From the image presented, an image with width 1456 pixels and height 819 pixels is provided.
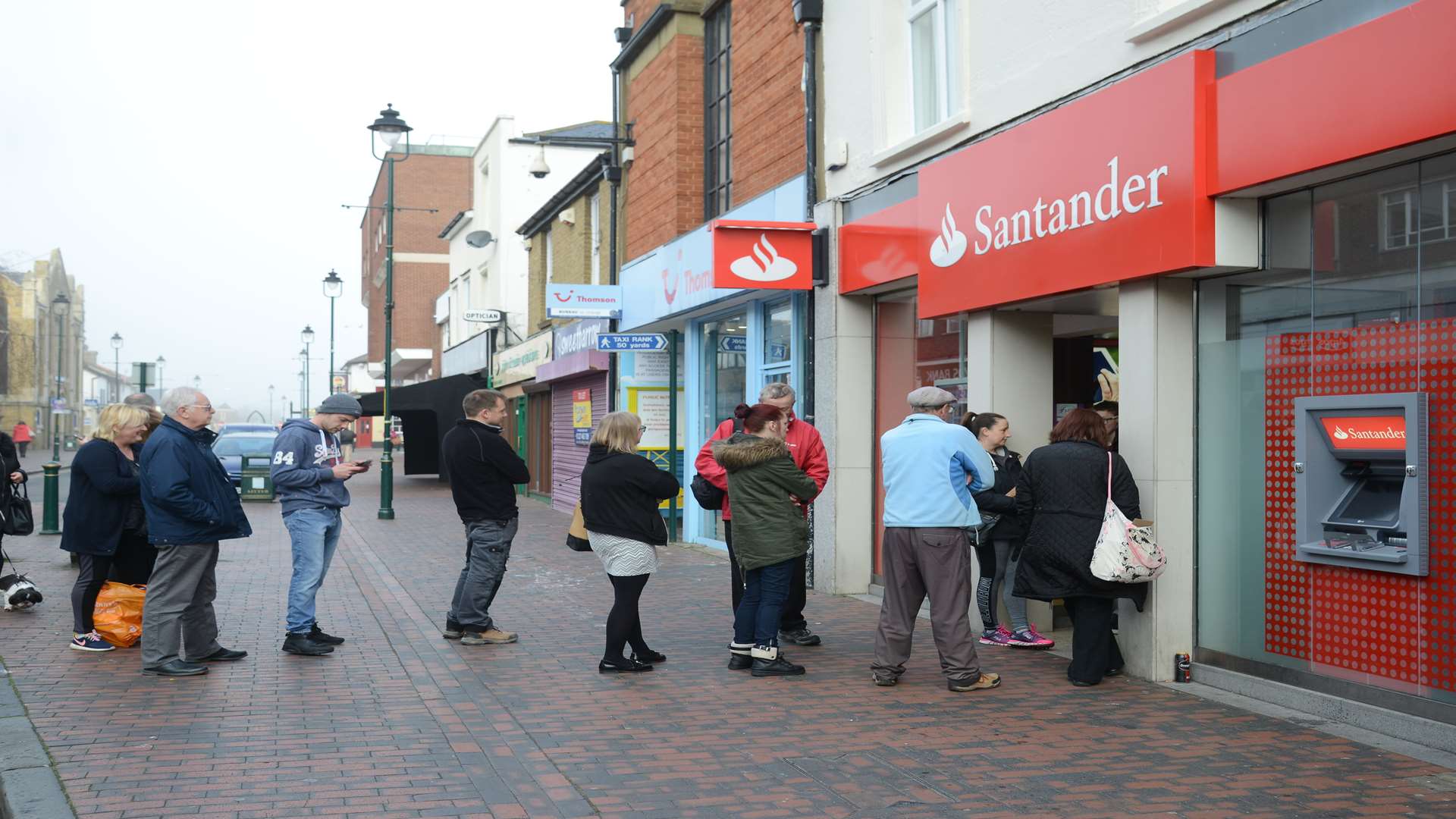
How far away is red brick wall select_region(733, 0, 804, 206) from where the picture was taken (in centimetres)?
1291

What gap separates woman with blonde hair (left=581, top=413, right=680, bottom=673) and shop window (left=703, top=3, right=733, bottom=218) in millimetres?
7603

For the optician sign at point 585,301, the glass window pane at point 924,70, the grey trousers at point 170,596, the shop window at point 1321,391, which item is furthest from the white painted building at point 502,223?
the shop window at point 1321,391

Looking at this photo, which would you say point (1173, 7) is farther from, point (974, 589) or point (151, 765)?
point (151, 765)

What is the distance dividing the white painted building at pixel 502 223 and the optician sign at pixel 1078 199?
71.5ft

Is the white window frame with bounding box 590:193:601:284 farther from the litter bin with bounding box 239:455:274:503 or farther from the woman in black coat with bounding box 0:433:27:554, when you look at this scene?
the woman in black coat with bounding box 0:433:27:554

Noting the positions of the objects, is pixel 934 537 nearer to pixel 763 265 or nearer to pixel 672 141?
pixel 763 265

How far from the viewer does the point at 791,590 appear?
8.92 m

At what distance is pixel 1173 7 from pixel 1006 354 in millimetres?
2874

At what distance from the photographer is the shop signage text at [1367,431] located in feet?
19.9

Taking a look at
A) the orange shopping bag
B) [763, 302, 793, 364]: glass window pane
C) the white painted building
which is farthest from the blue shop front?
the white painted building

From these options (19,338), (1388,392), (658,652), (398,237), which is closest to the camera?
(1388,392)

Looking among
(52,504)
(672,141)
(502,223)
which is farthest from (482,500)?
(502,223)

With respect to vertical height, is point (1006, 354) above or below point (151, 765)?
above

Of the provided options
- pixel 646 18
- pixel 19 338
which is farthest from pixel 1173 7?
A: pixel 19 338
